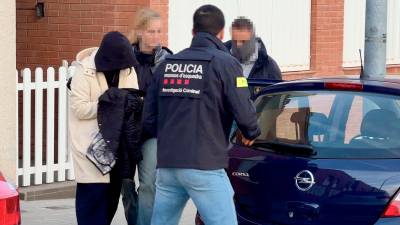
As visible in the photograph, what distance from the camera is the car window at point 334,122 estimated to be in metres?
6.43

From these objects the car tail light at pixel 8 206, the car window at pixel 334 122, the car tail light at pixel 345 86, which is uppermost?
the car tail light at pixel 345 86

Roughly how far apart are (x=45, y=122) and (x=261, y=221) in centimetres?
517

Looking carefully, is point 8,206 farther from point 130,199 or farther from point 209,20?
point 130,199

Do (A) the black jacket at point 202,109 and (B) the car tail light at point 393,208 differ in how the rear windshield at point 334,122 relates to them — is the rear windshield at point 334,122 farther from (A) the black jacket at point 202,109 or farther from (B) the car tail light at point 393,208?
(A) the black jacket at point 202,109

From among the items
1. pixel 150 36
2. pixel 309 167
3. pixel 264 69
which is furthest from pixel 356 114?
pixel 264 69

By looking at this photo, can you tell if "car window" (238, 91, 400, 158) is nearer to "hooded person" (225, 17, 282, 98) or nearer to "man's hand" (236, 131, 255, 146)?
"man's hand" (236, 131, 255, 146)

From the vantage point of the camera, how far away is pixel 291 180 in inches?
253

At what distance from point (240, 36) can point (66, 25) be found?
2717 mm

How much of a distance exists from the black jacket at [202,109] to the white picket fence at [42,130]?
4211 millimetres

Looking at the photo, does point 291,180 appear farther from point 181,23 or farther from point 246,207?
point 181,23

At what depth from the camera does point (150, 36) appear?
7.88m

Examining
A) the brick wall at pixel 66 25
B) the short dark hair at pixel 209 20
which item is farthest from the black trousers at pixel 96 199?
the brick wall at pixel 66 25

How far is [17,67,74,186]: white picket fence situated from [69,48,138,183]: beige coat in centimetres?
283

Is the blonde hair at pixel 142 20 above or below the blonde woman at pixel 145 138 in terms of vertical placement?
above
